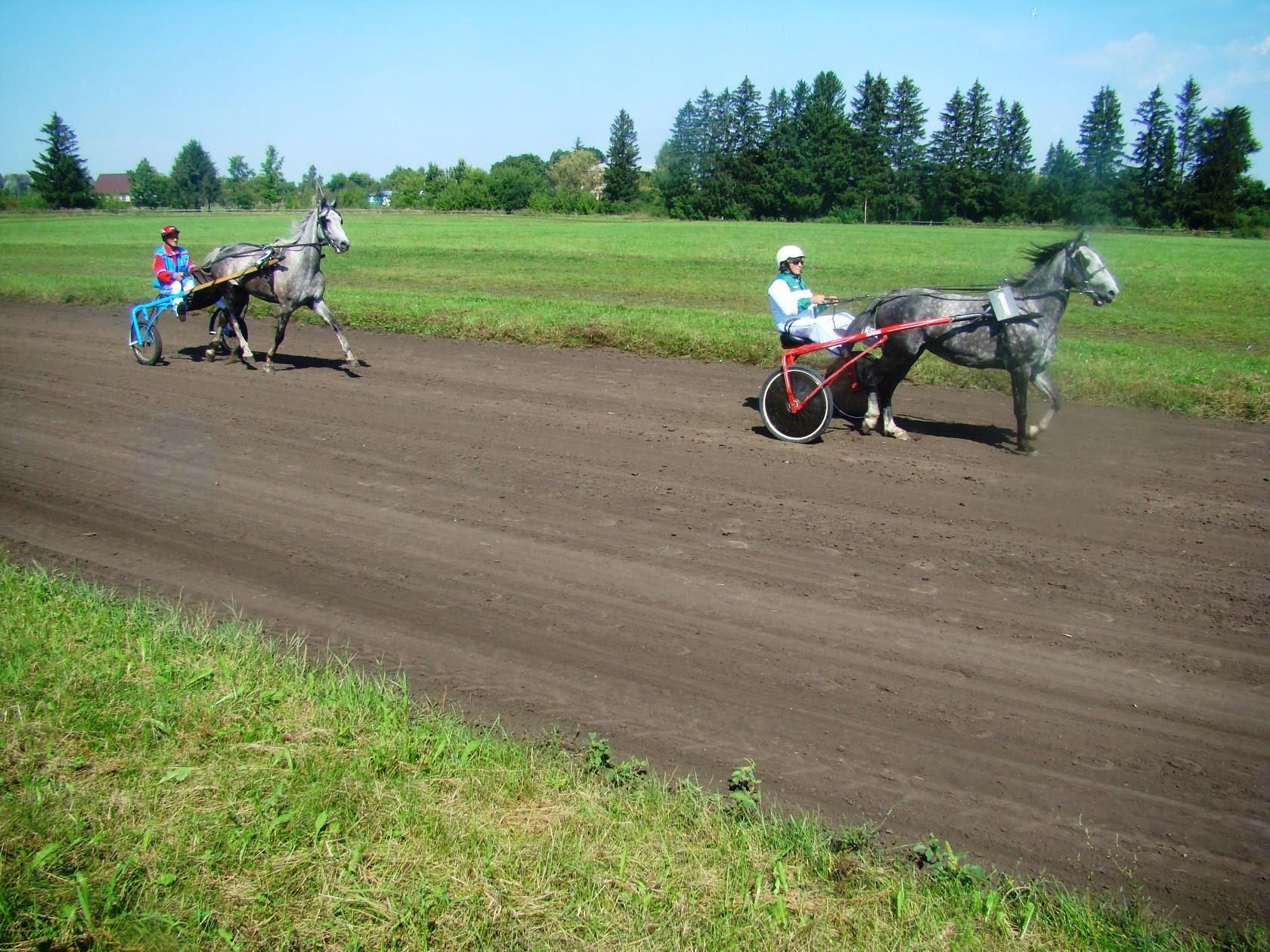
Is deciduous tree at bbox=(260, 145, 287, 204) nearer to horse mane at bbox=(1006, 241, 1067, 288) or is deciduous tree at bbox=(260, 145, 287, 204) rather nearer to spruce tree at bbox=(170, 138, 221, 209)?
spruce tree at bbox=(170, 138, 221, 209)

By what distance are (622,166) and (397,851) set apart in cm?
12097

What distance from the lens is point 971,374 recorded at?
44.6ft

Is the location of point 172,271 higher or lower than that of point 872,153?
lower

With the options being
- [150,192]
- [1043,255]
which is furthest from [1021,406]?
[150,192]

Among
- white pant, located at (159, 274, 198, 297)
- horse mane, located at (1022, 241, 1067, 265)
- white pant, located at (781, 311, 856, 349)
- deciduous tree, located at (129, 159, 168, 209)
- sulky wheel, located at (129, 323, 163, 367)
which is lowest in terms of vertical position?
sulky wheel, located at (129, 323, 163, 367)

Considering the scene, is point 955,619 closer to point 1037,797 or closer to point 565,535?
point 1037,797

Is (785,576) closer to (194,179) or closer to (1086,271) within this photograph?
(1086,271)

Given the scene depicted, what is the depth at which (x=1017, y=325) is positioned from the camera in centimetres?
1012

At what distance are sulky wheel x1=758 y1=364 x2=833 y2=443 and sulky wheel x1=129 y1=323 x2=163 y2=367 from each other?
10.3m

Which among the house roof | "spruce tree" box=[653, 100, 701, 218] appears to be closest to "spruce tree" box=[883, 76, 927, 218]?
"spruce tree" box=[653, 100, 701, 218]

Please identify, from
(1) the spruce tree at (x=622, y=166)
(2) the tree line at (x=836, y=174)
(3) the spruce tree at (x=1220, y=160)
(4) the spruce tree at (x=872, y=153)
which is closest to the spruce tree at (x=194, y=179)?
(2) the tree line at (x=836, y=174)

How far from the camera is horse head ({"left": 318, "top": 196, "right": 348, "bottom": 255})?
1477cm

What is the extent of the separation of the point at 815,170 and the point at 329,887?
99.8 meters

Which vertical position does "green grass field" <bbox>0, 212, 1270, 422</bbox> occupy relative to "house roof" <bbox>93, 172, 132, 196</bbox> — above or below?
below
